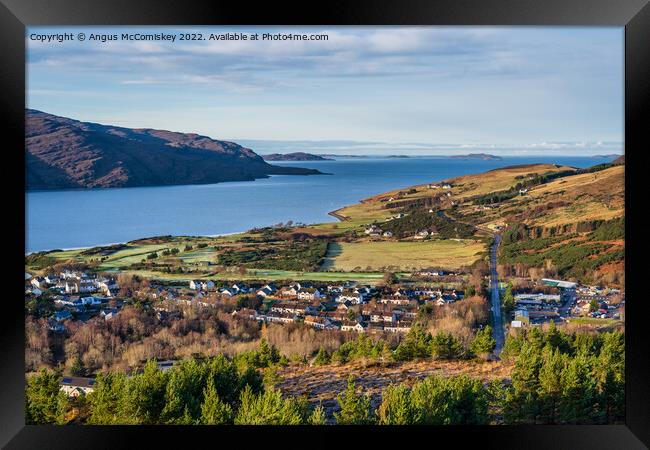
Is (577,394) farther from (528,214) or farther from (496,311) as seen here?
(528,214)

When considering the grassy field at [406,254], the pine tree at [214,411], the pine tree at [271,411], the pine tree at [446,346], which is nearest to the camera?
the pine tree at [271,411]

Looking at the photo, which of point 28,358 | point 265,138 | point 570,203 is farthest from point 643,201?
point 28,358

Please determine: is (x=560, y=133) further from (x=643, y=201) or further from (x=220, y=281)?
(x=220, y=281)

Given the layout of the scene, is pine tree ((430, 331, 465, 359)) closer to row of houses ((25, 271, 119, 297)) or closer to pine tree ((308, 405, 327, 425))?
pine tree ((308, 405, 327, 425))

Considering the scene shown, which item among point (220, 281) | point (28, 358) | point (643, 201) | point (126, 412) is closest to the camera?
point (643, 201)

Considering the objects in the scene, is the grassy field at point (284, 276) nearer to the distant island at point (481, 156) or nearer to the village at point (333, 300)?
the village at point (333, 300)

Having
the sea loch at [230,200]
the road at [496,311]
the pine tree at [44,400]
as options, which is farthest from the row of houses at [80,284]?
the road at [496,311]
